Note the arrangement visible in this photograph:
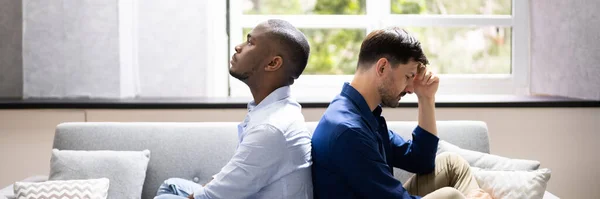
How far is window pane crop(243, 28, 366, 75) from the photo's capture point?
15.6 ft

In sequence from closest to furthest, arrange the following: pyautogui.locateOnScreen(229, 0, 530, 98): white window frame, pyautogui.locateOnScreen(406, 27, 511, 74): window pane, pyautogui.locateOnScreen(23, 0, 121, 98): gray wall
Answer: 1. pyautogui.locateOnScreen(23, 0, 121, 98): gray wall
2. pyautogui.locateOnScreen(229, 0, 530, 98): white window frame
3. pyautogui.locateOnScreen(406, 27, 511, 74): window pane

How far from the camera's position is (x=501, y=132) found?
398cm

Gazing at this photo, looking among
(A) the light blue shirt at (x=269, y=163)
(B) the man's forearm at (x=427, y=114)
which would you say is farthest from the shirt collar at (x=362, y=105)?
(B) the man's forearm at (x=427, y=114)

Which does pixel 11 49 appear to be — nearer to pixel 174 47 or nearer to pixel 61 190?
pixel 174 47

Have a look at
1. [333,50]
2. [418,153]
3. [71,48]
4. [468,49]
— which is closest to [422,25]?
[468,49]

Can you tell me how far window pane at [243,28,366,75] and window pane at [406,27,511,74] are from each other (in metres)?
0.38

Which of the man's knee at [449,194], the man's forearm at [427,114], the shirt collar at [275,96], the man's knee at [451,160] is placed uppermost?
the shirt collar at [275,96]

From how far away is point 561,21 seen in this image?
169 inches

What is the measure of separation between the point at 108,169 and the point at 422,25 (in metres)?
2.36

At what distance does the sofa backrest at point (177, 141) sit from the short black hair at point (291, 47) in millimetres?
797

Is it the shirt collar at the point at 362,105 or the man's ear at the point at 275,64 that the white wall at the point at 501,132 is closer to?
the man's ear at the point at 275,64

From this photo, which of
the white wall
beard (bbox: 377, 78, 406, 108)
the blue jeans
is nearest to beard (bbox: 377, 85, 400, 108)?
beard (bbox: 377, 78, 406, 108)

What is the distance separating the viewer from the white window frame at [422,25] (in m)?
4.69

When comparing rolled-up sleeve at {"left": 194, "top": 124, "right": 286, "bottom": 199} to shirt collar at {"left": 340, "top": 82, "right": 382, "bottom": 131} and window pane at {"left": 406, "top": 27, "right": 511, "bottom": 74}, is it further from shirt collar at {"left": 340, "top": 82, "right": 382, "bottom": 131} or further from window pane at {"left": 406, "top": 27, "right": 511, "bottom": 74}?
window pane at {"left": 406, "top": 27, "right": 511, "bottom": 74}
